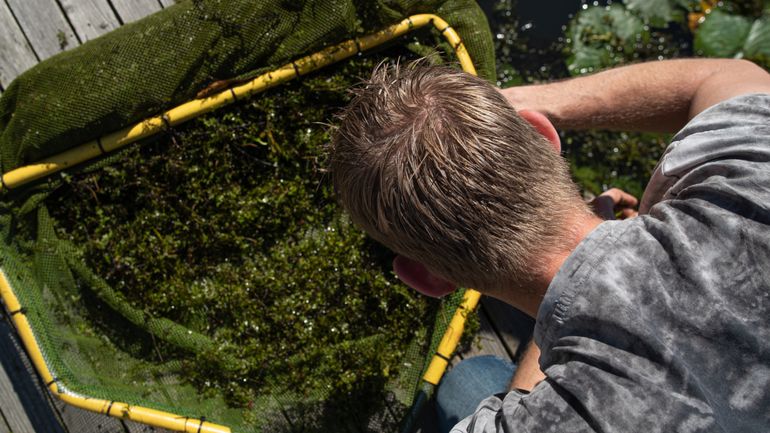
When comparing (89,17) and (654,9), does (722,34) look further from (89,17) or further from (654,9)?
(89,17)

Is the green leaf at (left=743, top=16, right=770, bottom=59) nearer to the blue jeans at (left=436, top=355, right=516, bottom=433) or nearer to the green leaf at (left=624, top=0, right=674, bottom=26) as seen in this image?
the green leaf at (left=624, top=0, right=674, bottom=26)

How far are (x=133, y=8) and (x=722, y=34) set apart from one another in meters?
2.94

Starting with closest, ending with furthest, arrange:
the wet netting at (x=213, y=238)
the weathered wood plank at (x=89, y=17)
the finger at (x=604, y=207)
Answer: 1. the finger at (x=604, y=207)
2. the wet netting at (x=213, y=238)
3. the weathered wood plank at (x=89, y=17)

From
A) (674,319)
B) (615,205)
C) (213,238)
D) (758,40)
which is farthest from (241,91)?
(758,40)

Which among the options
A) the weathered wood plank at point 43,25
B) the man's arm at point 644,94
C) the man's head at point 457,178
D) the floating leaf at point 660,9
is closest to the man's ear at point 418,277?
the man's head at point 457,178

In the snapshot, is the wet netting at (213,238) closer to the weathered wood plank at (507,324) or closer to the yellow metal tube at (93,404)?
the yellow metal tube at (93,404)

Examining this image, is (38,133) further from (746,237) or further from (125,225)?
(746,237)

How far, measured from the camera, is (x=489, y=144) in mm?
1441

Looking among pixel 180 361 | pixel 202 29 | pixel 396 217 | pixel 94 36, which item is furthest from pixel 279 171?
pixel 396 217

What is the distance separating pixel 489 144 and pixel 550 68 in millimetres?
2000

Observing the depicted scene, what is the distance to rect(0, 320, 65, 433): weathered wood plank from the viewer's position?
112 inches

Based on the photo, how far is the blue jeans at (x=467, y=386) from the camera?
2541mm

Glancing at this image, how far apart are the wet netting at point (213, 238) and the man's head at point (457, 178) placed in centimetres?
116

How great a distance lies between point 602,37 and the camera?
127 inches
